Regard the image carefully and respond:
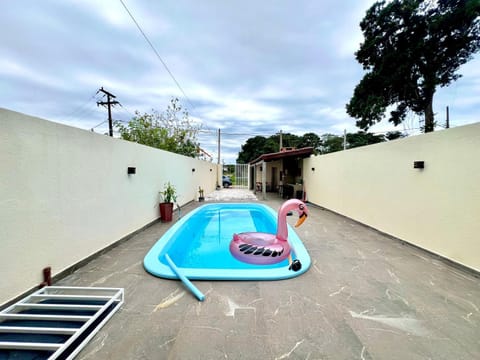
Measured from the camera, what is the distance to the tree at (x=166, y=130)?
12.7 metres

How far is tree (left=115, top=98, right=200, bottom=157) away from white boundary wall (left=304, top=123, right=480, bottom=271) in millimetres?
10931

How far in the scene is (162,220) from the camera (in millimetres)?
6039

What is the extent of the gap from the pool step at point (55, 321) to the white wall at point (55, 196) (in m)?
0.26

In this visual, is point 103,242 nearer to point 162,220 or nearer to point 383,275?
point 162,220

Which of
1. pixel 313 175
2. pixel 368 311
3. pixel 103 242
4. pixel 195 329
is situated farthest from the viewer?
pixel 313 175

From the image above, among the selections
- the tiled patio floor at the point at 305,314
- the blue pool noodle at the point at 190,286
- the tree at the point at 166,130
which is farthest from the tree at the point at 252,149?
the blue pool noodle at the point at 190,286

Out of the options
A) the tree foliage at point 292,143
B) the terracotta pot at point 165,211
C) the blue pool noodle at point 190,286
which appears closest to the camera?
the blue pool noodle at point 190,286

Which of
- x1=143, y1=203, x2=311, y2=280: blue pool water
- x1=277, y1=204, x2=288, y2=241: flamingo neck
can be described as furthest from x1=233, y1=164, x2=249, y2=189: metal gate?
x1=277, y1=204, x2=288, y2=241: flamingo neck

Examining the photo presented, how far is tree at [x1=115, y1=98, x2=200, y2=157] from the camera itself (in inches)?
499

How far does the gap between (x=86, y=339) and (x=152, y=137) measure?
12.4m

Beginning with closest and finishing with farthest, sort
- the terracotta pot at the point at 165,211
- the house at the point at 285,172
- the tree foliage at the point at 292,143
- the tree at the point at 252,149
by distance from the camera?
1. the terracotta pot at the point at 165,211
2. the house at the point at 285,172
3. the tree foliage at the point at 292,143
4. the tree at the point at 252,149

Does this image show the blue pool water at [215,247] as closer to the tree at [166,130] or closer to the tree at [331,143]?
the tree at [166,130]

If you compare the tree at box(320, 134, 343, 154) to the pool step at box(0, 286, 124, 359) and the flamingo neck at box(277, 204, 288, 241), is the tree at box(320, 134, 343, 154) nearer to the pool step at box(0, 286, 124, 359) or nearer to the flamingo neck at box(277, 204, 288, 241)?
the flamingo neck at box(277, 204, 288, 241)

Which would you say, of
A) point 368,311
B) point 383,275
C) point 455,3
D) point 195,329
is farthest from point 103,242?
point 455,3
